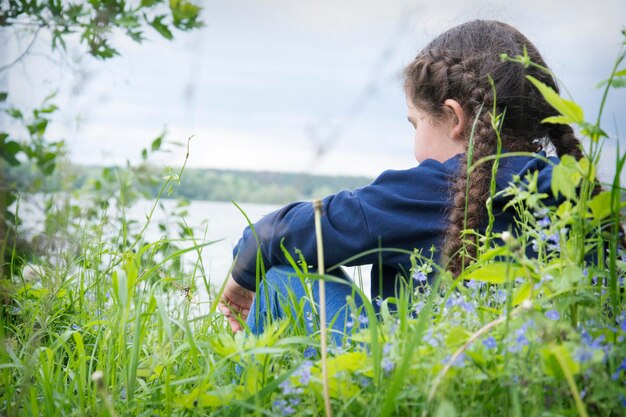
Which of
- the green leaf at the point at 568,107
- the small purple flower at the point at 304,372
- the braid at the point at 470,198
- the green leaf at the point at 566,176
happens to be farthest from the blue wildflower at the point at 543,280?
the braid at the point at 470,198

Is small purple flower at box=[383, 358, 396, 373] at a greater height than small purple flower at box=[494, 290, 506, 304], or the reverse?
small purple flower at box=[494, 290, 506, 304]

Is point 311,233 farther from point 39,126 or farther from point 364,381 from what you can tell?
point 39,126

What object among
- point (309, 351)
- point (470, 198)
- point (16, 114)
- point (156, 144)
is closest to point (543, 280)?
point (309, 351)

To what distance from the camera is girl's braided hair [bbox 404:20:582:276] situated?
2.02 meters

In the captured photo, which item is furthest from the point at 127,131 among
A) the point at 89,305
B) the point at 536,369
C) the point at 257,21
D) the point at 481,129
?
the point at 536,369

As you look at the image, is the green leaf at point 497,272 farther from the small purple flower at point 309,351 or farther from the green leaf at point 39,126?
the green leaf at point 39,126

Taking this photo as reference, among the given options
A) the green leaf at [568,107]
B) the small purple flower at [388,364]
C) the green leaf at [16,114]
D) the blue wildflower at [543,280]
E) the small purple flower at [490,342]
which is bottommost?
the small purple flower at [388,364]

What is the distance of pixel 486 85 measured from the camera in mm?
2027

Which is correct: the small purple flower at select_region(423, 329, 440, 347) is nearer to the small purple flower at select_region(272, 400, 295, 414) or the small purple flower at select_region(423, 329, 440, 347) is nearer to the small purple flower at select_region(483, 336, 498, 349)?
the small purple flower at select_region(483, 336, 498, 349)

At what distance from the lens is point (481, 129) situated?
1888 mm

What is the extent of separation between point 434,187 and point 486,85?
0.43 metres

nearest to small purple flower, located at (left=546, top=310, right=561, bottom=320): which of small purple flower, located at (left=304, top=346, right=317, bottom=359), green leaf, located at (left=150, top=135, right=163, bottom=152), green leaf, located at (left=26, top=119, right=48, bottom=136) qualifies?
small purple flower, located at (left=304, top=346, right=317, bottom=359)

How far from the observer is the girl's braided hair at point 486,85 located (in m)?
2.02

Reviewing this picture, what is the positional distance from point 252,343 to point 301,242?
83 centimetres
